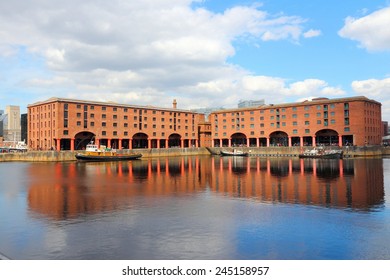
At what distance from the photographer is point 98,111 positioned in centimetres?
10156

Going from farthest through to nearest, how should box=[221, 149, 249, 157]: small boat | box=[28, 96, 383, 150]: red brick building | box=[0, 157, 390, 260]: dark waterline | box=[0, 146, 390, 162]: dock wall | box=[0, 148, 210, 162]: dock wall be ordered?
box=[221, 149, 249, 157]: small boat, box=[28, 96, 383, 150]: red brick building, box=[0, 146, 390, 162]: dock wall, box=[0, 148, 210, 162]: dock wall, box=[0, 157, 390, 260]: dark waterline

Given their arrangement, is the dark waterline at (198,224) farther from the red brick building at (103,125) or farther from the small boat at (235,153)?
the small boat at (235,153)

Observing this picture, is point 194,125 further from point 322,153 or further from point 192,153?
point 322,153

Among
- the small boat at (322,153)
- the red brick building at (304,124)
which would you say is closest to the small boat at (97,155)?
the small boat at (322,153)

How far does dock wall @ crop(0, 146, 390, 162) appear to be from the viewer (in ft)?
290

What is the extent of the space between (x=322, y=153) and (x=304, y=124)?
63.2ft

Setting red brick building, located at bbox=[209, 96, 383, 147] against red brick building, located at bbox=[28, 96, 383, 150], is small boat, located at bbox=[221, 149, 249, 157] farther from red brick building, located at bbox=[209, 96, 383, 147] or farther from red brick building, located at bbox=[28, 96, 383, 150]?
red brick building, located at bbox=[28, 96, 383, 150]

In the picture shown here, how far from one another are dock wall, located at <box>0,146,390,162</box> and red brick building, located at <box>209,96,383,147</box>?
16.0ft

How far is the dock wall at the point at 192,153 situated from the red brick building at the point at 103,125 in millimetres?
5339

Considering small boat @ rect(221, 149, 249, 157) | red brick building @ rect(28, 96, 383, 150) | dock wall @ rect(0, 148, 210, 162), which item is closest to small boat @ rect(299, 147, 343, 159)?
red brick building @ rect(28, 96, 383, 150)

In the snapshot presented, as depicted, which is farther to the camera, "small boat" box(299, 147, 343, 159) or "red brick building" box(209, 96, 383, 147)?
"red brick building" box(209, 96, 383, 147)

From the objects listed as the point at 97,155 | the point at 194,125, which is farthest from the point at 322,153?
the point at 97,155

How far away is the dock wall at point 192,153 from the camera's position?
8838cm
